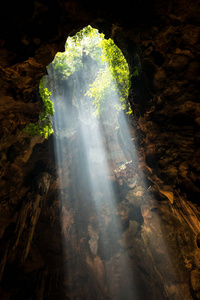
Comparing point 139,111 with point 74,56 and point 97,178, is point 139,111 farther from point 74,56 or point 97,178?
point 74,56

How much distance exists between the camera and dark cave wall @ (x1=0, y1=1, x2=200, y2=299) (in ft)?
10.6

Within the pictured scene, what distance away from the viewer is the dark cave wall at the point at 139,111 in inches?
127

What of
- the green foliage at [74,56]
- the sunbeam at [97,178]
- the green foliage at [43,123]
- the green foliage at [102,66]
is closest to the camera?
the green foliage at [43,123]

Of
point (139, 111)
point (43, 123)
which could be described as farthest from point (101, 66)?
point (139, 111)

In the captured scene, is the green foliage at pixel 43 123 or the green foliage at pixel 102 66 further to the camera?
the green foliage at pixel 102 66

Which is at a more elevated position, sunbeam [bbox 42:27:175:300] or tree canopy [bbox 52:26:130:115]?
tree canopy [bbox 52:26:130:115]

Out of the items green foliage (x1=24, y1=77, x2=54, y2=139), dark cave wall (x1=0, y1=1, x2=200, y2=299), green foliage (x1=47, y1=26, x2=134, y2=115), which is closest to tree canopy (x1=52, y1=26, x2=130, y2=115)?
green foliage (x1=47, y1=26, x2=134, y2=115)

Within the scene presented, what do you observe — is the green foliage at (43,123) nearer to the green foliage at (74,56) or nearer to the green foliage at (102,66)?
the green foliage at (102,66)

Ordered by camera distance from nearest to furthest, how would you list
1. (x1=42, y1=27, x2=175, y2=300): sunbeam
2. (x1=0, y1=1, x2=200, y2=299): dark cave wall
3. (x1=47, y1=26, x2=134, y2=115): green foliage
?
1. (x1=0, y1=1, x2=200, y2=299): dark cave wall
2. (x1=47, y1=26, x2=134, y2=115): green foliage
3. (x1=42, y1=27, x2=175, y2=300): sunbeam

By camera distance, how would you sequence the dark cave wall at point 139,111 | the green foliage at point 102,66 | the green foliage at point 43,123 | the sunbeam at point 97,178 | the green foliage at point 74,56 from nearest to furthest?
the dark cave wall at point 139,111 → the green foliage at point 43,123 → the green foliage at point 102,66 → the sunbeam at point 97,178 → the green foliage at point 74,56

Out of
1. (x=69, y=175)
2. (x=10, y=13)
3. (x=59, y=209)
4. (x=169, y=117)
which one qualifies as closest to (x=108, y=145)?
(x=69, y=175)

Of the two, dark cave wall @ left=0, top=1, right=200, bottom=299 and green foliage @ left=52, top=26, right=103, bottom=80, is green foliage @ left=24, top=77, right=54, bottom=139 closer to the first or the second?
dark cave wall @ left=0, top=1, right=200, bottom=299

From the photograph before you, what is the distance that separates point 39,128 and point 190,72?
20.8ft

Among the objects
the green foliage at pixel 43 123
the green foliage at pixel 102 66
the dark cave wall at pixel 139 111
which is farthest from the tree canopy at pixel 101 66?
the green foliage at pixel 43 123
